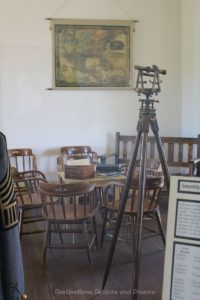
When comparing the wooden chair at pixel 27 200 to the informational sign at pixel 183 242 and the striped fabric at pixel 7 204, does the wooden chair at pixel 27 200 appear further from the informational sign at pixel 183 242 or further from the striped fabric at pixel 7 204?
the striped fabric at pixel 7 204

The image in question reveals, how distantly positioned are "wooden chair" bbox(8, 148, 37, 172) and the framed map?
955 millimetres

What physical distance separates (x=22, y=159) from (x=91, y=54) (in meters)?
1.71

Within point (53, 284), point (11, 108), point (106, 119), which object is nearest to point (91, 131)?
point (106, 119)

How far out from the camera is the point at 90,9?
4.66 m

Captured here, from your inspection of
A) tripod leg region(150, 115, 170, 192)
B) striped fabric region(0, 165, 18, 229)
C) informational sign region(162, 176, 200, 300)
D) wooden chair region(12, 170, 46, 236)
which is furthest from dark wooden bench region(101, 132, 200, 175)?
striped fabric region(0, 165, 18, 229)

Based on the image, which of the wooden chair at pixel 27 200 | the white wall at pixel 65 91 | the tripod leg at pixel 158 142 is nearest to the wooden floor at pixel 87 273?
the wooden chair at pixel 27 200

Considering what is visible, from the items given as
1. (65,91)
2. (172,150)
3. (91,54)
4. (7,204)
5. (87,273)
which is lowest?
(87,273)

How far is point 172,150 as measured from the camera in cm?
469

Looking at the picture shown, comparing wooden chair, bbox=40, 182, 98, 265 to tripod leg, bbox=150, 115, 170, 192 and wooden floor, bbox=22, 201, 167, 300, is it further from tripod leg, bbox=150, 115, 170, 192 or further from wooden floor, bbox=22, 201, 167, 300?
tripod leg, bbox=150, 115, 170, 192

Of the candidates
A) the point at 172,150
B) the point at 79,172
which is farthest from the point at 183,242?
the point at 172,150

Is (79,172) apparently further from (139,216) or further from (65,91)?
(65,91)

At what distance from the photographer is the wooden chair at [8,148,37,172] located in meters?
4.50

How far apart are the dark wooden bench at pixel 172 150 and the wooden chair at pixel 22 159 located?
1119mm

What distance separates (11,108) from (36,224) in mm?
1618
